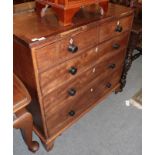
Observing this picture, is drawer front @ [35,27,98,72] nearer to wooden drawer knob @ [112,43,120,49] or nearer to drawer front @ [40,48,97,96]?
drawer front @ [40,48,97,96]

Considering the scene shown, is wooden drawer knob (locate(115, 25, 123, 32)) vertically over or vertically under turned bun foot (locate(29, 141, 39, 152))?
over

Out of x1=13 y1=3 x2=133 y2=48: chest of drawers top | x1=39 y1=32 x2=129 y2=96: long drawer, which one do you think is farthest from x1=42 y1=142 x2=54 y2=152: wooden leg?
x1=13 y1=3 x2=133 y2=48: chest of drawers top

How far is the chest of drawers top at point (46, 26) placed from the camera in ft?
2.93

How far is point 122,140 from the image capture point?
149 centimetres

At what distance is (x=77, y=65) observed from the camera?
118 cm

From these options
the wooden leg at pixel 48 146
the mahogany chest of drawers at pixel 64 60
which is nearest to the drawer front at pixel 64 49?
the mahogany chest of drawers at pixel 64 60

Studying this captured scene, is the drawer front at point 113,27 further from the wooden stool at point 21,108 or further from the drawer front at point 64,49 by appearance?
the wooden stool at point 21,108

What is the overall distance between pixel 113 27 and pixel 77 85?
45 cm

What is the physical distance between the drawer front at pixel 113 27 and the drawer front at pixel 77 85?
8.3 inches

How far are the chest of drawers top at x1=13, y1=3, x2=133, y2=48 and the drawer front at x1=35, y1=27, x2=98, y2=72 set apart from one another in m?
0.03

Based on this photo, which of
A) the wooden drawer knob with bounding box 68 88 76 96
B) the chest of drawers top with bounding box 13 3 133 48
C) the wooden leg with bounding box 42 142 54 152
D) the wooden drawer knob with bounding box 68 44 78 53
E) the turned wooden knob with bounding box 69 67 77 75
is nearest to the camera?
the chest of drawers top with bounding box 13 3 133 48

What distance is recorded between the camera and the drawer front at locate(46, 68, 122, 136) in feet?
4.20
